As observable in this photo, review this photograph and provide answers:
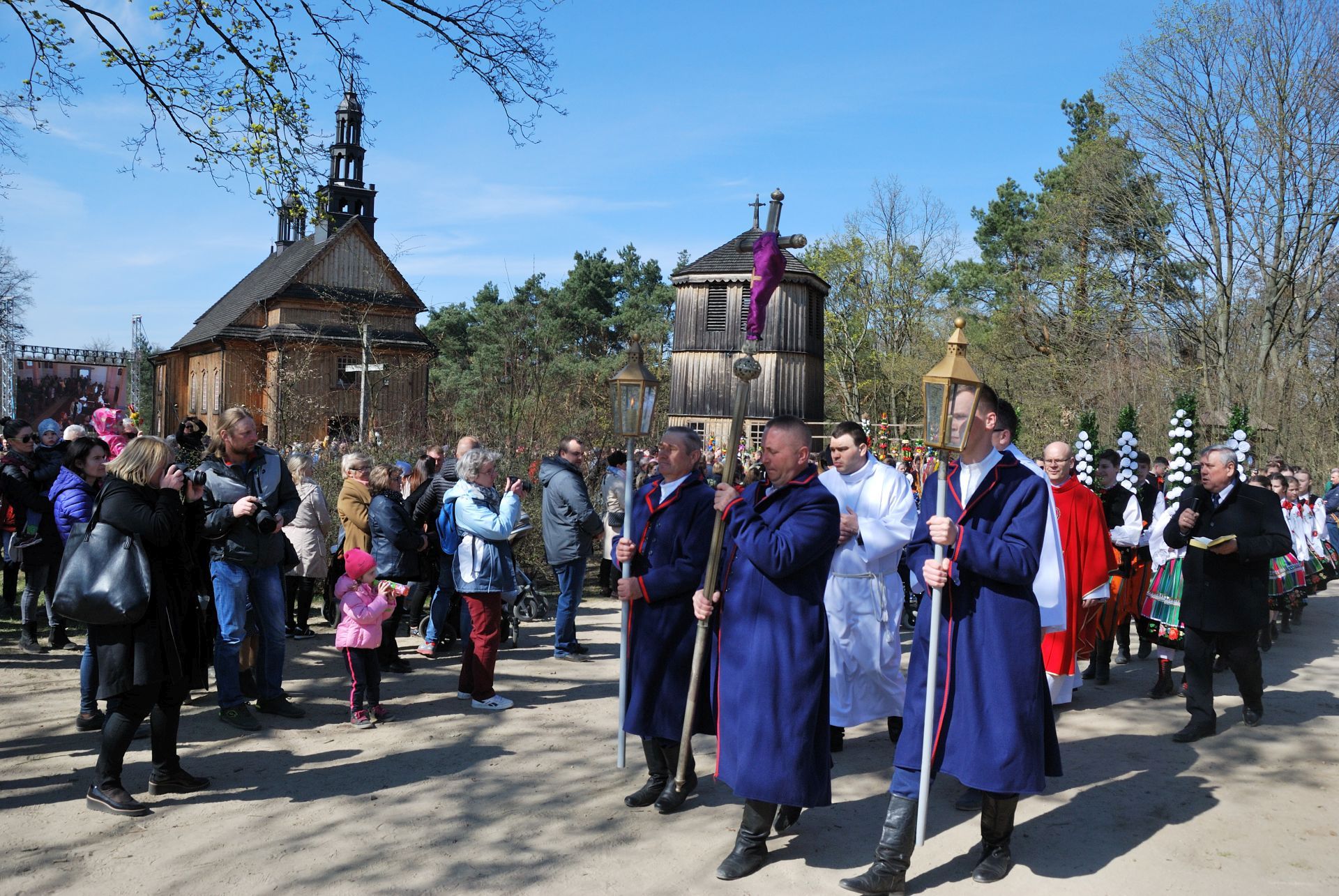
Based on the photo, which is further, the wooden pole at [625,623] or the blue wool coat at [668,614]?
the wooden pole at [625,623]

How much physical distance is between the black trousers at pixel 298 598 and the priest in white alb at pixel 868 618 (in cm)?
521

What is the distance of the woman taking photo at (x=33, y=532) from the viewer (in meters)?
8.78

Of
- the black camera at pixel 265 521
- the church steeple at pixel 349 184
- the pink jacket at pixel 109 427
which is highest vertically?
the church steeple at pixel 349 184

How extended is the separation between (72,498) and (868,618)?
5803 mm

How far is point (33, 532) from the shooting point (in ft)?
29.3

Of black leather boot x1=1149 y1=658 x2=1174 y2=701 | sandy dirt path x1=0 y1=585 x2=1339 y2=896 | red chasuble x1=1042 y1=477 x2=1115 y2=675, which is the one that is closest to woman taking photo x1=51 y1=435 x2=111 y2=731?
sandy dirt path x1=0 y1=585 x2=1339 y2=896

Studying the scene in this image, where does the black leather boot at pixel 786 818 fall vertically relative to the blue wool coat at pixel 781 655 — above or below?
below

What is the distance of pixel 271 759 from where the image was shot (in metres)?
6.18

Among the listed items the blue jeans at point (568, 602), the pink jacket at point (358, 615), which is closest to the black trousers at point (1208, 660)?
the blue jeans at point (568, 602)

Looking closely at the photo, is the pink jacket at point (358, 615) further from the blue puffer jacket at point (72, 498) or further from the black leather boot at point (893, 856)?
the black leather boot at point (893, 856)

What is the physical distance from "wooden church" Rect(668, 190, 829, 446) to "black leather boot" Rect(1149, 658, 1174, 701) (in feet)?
89.2

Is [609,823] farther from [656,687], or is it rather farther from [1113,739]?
[1113,739]

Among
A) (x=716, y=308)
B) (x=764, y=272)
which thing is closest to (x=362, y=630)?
(x=764, y=272)

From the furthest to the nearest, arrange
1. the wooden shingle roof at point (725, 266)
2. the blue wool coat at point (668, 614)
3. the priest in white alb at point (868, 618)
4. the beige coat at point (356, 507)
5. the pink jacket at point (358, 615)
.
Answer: the wooden shingle roof at point (725, 266)
the beige coat at point (356, 507)
the pink jacket at point (358, 615)
the priest in white alb at point (868, 618)
the blue wool coat at point (668, 614)
